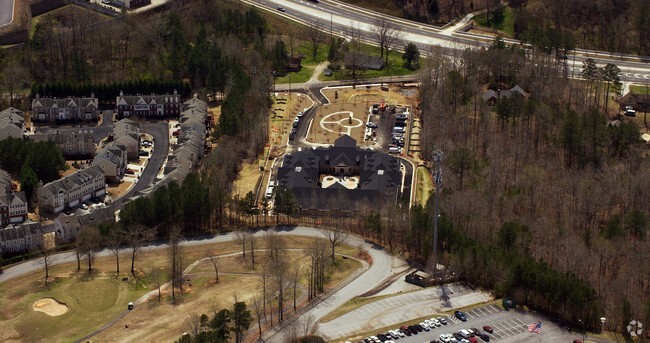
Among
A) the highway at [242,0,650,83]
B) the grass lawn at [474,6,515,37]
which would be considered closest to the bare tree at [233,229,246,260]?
the highway at [242,0,650,83]

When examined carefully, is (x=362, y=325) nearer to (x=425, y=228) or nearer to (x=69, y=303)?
(x=425, y=228)

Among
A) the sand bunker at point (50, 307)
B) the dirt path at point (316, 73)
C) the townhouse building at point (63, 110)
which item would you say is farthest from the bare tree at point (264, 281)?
the dirt path at point (316, 73)

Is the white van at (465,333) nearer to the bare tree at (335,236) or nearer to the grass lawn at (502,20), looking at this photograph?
the bare tree at (335,236)

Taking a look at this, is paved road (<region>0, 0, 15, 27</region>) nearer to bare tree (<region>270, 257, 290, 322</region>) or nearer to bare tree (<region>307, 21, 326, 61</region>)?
bare tree (<region>307, 21, 326, 61</region>)

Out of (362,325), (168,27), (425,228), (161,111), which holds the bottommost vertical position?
(362,325)

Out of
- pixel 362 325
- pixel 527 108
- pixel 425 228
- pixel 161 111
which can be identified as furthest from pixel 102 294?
pixel 527 108
